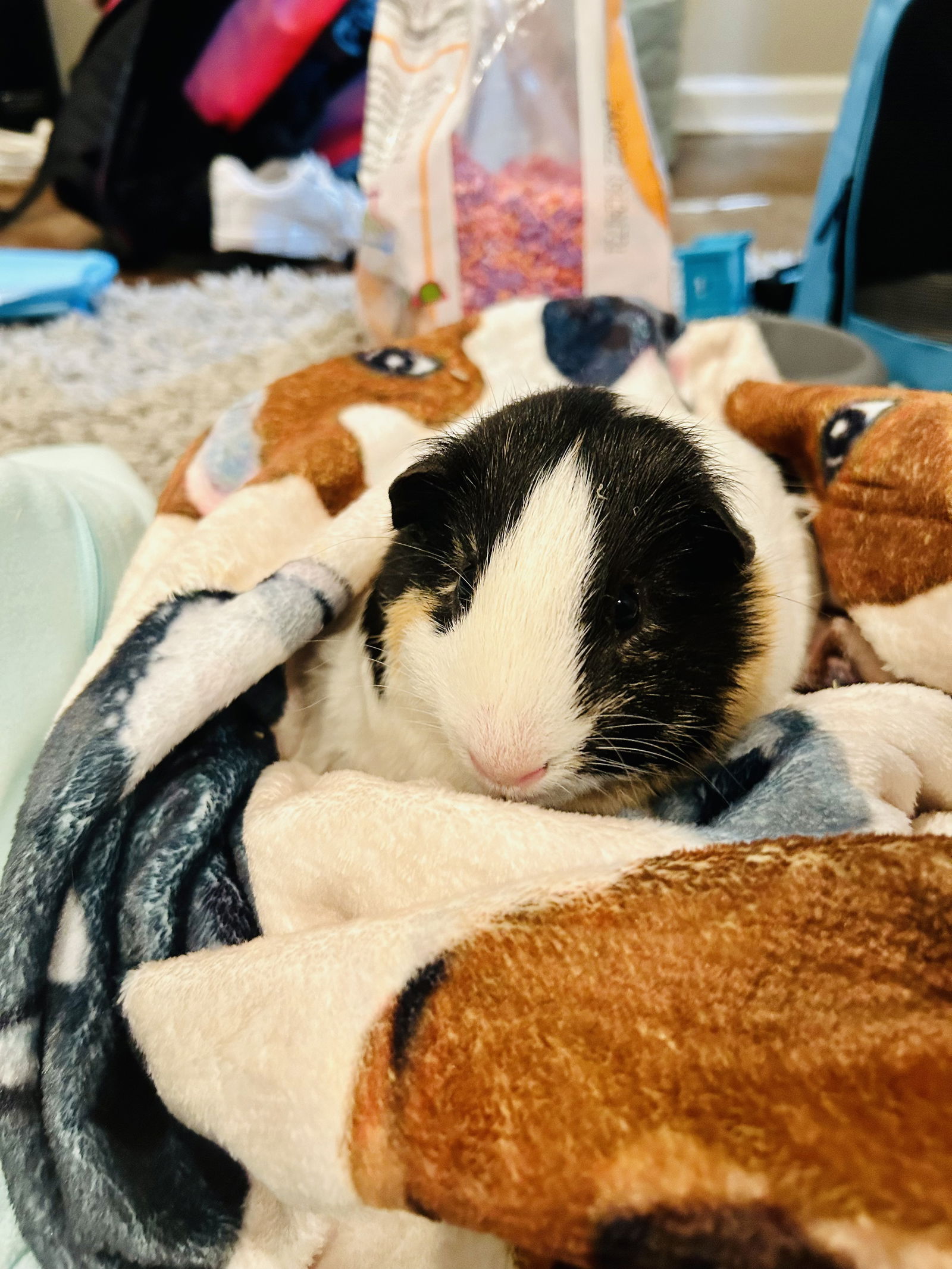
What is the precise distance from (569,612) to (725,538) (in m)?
0.13

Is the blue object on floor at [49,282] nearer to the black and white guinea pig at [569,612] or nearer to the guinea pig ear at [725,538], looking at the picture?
the black and white guinea pig at [569,612]

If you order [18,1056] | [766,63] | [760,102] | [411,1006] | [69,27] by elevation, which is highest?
[69,27]

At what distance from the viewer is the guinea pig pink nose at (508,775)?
58 cm

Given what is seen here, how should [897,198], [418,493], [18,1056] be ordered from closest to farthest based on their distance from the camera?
[18,1056] → [418,493] → [897,198]

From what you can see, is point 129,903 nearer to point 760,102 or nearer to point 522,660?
point 522,660

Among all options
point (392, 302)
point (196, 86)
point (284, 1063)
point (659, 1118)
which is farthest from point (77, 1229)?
point (196, 86)

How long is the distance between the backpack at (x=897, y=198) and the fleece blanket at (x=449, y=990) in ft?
2.87

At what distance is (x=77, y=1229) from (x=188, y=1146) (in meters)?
0.07

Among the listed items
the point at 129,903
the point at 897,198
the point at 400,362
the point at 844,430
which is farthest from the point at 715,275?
the point at 129,903

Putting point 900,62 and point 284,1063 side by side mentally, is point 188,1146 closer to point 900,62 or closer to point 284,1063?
point 284,1063

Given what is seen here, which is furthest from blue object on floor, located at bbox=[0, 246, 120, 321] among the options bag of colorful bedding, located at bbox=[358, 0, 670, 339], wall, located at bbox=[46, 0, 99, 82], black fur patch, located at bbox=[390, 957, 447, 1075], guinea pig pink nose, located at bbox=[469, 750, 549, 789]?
black fur patch, located at bbox=[390, 957, 447, 1075]

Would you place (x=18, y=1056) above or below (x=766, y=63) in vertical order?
below

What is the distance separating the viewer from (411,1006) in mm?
462

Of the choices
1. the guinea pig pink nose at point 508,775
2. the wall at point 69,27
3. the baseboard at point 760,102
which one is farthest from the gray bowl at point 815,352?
the wall at point 69,27
